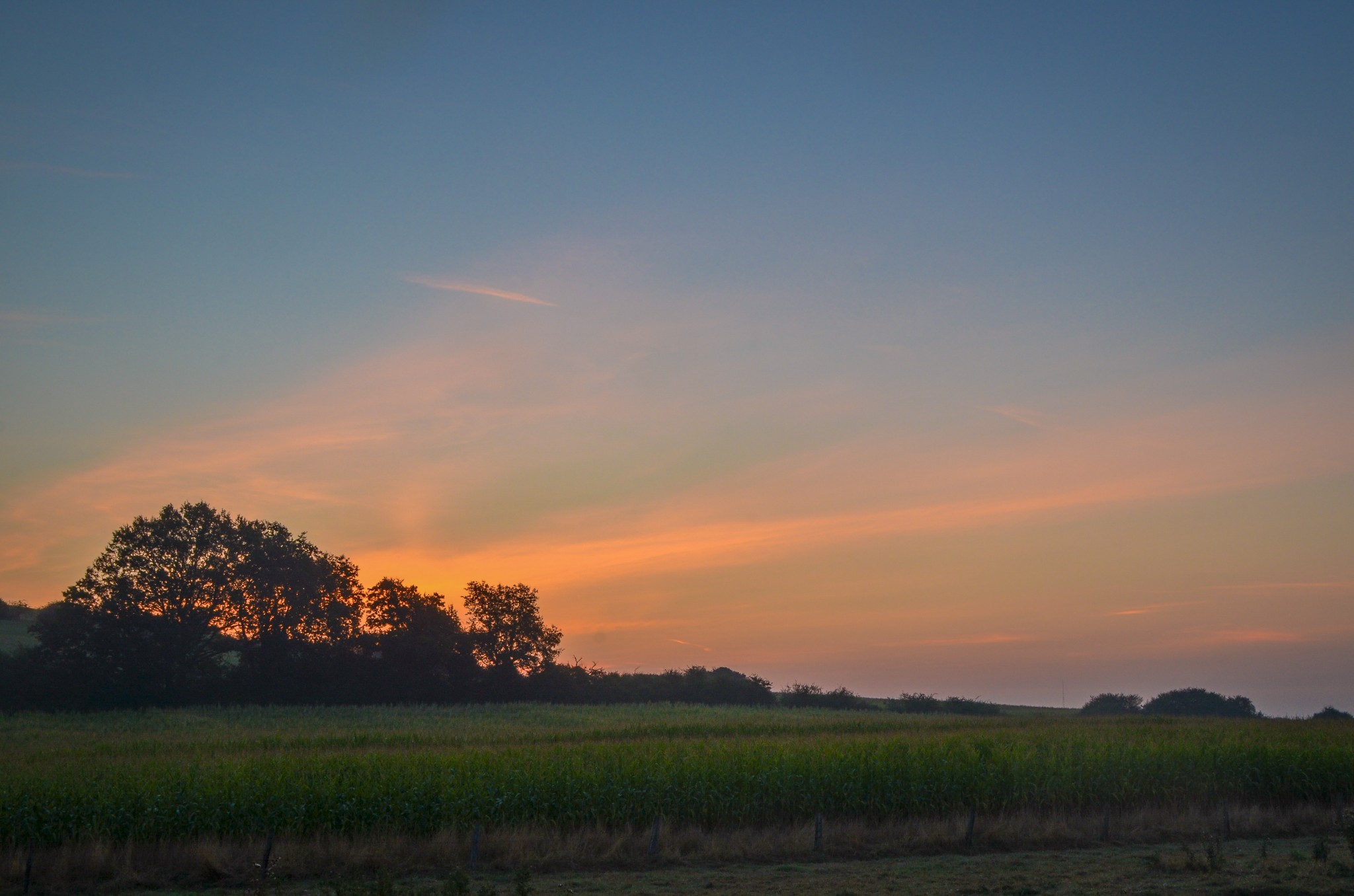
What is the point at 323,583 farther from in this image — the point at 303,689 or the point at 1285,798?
the point at 1285,798

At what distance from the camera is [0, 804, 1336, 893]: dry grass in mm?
14711

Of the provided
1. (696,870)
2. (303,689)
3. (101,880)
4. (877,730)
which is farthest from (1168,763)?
(303,689)

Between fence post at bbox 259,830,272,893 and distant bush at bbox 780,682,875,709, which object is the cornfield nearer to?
fence post at bbox 259,830,272,893

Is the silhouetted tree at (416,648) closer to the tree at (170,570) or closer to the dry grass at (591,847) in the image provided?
the tree at (170,570)

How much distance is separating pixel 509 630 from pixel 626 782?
51373 millimetres

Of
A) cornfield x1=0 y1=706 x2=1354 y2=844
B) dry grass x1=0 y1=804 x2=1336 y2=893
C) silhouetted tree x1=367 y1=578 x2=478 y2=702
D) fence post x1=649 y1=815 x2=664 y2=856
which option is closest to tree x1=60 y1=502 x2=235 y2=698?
silhouetted tree x1=367 y1=578 x2=478 y2=702

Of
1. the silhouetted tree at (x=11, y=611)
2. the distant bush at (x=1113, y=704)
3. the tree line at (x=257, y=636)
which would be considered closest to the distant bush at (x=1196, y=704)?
the distant bush at (x=1113, y=704)

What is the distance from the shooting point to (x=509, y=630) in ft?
224

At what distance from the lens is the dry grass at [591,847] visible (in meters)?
14.7

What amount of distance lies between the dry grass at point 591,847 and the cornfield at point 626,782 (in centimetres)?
46

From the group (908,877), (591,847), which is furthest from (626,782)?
(908,877)

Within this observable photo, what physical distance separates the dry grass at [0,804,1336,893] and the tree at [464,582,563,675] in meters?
51.0

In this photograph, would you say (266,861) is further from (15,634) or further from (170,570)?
(15,634)

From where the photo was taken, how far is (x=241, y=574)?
5581cm
